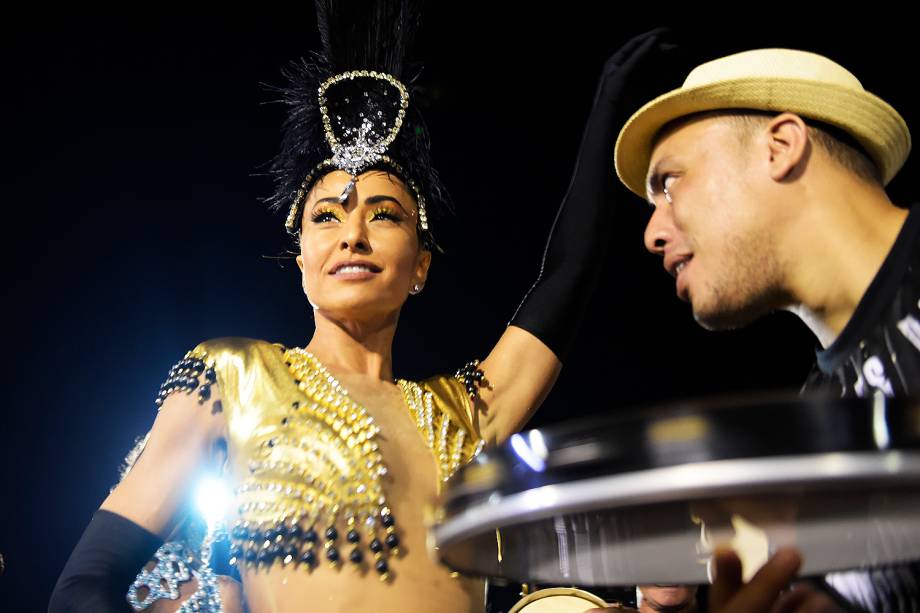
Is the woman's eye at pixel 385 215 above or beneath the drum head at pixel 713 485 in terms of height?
above

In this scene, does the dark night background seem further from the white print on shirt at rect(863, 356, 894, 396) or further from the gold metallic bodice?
the white print on shirt at rect(863, 356, 894, 396)

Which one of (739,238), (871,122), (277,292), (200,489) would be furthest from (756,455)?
(277,292)

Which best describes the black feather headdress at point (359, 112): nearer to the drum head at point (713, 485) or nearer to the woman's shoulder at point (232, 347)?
the woman's shoulder at point (232, 347)

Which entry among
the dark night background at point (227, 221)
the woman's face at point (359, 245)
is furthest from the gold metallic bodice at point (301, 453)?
the dark night background at point (227, 221)

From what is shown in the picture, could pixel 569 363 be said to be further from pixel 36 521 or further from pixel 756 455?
pixel 756 455

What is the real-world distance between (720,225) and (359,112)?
0.87m

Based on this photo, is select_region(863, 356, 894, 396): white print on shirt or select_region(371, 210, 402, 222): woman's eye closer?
select_region(863, 356, 894, 396): white print on shirt

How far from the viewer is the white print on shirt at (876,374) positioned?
1202mm

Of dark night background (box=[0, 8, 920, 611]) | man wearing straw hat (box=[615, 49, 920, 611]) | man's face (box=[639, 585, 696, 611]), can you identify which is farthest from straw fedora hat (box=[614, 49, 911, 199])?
dark night background (box=[0, 8, 920, 611])

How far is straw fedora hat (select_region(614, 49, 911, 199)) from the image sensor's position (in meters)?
1.46

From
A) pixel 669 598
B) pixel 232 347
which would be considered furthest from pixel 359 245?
pixel 669 598

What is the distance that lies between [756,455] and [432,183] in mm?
1529

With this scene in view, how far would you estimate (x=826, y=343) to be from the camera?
1.46 m

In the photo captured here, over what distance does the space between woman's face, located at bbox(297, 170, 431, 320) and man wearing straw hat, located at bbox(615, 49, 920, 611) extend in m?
0.53
